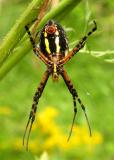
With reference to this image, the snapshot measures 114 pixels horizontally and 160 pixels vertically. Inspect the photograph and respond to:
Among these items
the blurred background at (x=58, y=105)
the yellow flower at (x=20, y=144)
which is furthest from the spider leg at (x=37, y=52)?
the yellow flower at (x=20, y=144)

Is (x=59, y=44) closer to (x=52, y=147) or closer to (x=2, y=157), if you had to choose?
(x=2, y=157)

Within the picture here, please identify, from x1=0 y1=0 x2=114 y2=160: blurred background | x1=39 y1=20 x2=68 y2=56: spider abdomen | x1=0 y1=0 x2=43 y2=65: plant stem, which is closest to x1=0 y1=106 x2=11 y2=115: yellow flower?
x1=0 y1=0 x2=114 y2=160: blurred background

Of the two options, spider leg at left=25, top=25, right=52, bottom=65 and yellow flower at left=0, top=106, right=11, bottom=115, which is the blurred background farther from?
spider leg at left=25, top=25, right=52, bottom=65

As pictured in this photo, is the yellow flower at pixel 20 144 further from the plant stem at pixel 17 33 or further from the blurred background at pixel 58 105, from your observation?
the plant stem at pixel 17 33

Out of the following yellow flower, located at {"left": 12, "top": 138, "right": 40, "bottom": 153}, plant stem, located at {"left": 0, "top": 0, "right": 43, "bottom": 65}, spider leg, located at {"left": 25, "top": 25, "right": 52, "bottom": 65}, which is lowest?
yellow flower, located at {"left": 12, "top": 138, "right": 40, "bottom": 153}

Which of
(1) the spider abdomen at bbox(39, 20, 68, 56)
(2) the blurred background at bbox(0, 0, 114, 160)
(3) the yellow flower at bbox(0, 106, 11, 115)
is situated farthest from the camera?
(2) the blurred background at bbox(0, 0, 114, 160)
